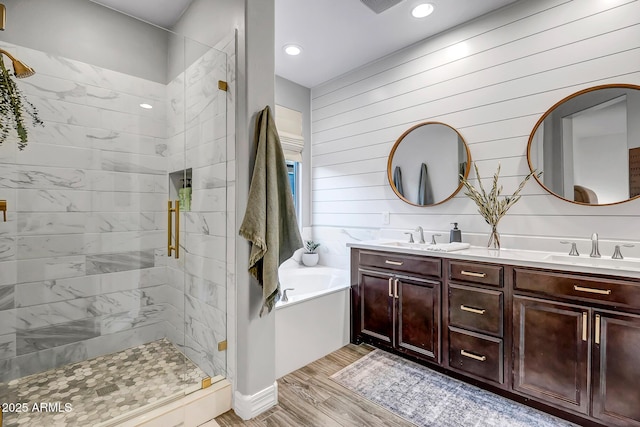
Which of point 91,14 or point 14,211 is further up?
point 91,14

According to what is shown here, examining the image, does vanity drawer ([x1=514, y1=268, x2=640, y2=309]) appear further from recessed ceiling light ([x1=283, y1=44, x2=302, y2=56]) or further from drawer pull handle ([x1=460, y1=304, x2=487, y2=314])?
recessed ceiling light ([x1=283, y1=44, x2=302, y2=56])

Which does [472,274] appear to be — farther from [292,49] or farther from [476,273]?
[292,49]

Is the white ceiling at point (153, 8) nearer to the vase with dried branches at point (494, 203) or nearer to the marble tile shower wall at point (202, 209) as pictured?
the marble tile shower wall at point (202, 209)

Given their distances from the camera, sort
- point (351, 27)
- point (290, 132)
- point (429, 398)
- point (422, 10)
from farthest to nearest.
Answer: point (290, 132)
point (351, 27)
point (422, 10)
point (429, 398)

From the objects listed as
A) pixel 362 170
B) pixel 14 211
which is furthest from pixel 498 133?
pixel 14 211

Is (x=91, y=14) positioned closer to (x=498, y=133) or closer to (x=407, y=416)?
(x=498, y=133)

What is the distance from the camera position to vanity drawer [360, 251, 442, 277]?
7.02ft

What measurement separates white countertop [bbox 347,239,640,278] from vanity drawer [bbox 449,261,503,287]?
1.6 inches

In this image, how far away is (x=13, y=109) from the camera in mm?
1783

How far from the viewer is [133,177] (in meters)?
2.29

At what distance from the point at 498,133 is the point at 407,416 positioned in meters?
2.01

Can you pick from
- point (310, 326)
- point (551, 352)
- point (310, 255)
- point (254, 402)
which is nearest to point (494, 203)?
point (551, 352)

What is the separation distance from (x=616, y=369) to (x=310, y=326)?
1745mm

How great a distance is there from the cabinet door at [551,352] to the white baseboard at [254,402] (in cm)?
143
